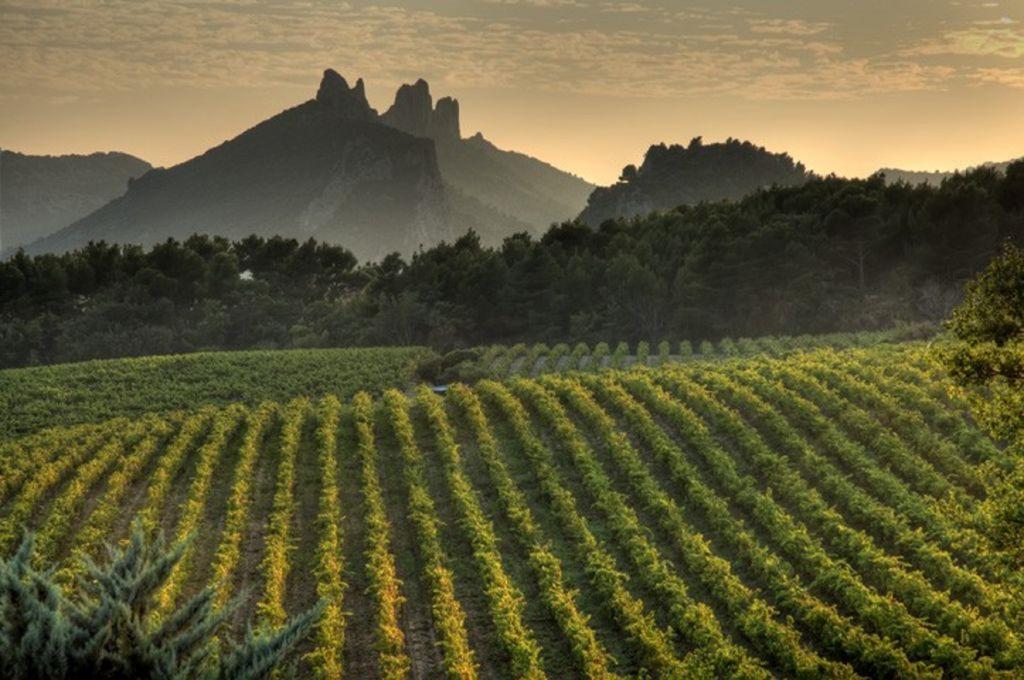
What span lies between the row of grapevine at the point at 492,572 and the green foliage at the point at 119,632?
8.13 m

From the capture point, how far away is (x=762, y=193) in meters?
75.2

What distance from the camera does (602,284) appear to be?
71.2m

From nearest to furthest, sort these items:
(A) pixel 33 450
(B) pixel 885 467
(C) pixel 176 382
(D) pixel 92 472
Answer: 1. (B) pixel 885 467
2. (D) pixel 92 472
3. (A) pixel 33 450
4. (C) pixel 176 382

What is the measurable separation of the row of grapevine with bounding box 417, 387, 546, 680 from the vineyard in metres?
0.07

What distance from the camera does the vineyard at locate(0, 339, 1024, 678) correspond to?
17.8 metres

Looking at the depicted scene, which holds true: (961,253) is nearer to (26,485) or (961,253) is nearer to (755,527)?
(755,527)

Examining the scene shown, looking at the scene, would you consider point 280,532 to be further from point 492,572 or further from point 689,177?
point 689,177

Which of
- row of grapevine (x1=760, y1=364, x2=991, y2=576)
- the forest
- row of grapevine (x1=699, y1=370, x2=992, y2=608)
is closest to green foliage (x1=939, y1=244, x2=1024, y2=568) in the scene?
row of grapevine (x1=760, y1=364, x2=991, y2=576)

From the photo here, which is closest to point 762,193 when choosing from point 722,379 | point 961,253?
point 961,253

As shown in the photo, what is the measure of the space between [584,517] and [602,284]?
47.2 m

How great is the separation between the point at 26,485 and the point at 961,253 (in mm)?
52226

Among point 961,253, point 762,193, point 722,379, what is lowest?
point 722,379

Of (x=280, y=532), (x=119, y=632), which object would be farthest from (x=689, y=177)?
(x=119, y=632)

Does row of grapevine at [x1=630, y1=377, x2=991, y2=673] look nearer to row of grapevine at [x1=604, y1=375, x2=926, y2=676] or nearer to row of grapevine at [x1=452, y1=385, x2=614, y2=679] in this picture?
row of grapevine at [x1=604, y1=375, x2=926, y2=676]
